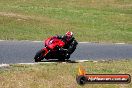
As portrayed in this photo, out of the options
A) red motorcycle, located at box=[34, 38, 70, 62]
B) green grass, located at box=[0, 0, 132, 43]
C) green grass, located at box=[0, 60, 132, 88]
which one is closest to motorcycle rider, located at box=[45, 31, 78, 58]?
red motorcycle, located at box=[34, 38, 70, 62]

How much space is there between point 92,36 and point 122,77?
20.8 metres

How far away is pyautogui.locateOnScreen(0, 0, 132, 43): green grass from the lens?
28.1m

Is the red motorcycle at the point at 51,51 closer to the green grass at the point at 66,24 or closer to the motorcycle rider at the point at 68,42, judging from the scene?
the motorcycle rider at the point at 68,42

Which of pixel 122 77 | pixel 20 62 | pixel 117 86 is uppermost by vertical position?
pixel 122 77

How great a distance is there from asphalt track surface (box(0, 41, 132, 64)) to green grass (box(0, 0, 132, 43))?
2812 millimetres

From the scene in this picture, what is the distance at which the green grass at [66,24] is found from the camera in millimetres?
28070

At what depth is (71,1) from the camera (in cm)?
5594

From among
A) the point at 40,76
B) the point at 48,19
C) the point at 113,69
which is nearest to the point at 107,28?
the point at 48,19

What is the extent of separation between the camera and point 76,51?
21.0 meters

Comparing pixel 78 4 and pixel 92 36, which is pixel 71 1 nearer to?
pixel 78 4

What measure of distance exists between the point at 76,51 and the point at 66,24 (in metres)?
14.1

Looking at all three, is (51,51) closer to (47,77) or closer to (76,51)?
(76,51)

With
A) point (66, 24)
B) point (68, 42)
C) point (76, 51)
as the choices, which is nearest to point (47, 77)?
point (68, 42)

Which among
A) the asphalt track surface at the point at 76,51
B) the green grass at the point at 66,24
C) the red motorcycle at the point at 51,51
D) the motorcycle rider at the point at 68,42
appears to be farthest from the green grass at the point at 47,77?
the green grass at the point at 66,24
